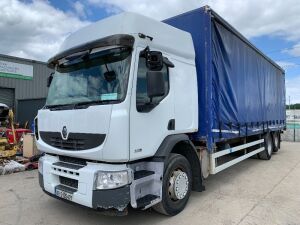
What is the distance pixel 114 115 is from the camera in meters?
3.75

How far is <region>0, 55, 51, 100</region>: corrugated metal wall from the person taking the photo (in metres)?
17.4

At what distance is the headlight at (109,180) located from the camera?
3.79 meters

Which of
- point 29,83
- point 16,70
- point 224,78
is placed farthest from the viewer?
point 29,83

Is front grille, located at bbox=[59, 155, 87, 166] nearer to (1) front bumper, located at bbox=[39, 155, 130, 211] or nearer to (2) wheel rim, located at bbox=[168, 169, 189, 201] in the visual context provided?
(1) front bumper, located at bbox=[39, 155, 130, 211]

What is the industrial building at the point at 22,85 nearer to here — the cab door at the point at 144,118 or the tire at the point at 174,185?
the tire at the point at 174,185

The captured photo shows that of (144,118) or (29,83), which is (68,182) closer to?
(144,118)

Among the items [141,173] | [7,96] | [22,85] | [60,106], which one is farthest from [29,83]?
[141,173]

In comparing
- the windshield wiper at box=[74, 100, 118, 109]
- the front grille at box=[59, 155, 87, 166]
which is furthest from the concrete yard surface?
the windshield wiper at box=[74, 100, 118, 109]

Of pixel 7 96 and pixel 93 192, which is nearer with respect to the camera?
pixel 93 192

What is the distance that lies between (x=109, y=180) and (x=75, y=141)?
765 millimetres

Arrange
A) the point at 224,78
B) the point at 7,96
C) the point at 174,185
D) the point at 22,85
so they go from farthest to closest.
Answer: the point at 22,85 < the point at 7,96 < the point at 224,78 < the point at 174,185

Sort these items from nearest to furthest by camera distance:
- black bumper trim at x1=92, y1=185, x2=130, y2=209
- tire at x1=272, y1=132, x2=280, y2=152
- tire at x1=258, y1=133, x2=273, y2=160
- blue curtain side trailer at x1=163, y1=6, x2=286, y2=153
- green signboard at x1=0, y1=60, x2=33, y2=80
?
black bumper trim at x1=92, y1=185, x2=130, y2=209 < blue curtain side trailer at x1=163, y1=6, x2=286, y2=153 < tire at x1=258, y1=133, x2=273, y2=160 < tire at x1=272, y1=132, x2=280, y2=152 < green signboard at x1=0, y1=60, x2=33, y2=80

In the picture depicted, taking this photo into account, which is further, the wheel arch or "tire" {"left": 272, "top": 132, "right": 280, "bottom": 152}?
"tire" {"left": 272, "top": 132, "right": 280, "bottom": 152}

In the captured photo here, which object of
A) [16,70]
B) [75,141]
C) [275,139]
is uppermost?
[16,70]
